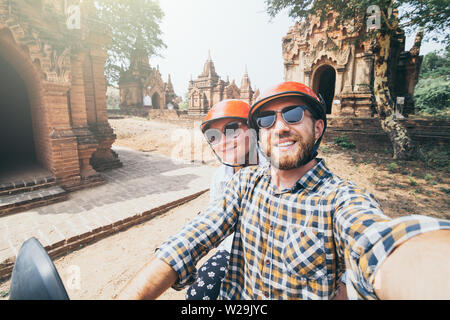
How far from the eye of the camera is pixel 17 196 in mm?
4637

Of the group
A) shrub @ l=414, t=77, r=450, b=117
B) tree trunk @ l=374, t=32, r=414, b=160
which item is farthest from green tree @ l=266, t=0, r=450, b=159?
shrub @ l=414, t=77, r=450, b=117

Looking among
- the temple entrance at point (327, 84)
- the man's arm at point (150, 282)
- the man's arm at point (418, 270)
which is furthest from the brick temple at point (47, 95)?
the temple entrance at point (327, 84)

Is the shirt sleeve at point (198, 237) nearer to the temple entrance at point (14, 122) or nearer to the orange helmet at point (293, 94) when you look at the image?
the orange helmet at point (293, 94)

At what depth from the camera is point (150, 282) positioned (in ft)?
3.59

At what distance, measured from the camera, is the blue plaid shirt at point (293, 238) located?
0.88 m

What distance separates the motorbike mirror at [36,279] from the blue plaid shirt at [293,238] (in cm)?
48

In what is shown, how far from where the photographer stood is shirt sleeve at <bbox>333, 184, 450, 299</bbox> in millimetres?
755

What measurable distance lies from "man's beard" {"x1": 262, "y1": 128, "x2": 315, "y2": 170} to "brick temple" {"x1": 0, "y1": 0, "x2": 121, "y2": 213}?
561 centimetres

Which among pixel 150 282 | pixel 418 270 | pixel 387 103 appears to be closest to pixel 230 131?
pixel 150 282

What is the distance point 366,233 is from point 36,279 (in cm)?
131

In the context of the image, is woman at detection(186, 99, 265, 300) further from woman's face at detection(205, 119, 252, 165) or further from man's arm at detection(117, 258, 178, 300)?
man's arm at detection(117, 258, 178, 300)

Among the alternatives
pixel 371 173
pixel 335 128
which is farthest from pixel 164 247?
pixel 335 128

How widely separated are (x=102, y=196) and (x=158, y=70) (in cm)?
2835
